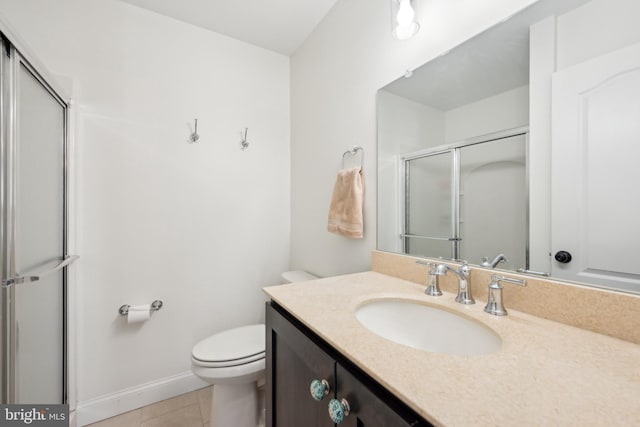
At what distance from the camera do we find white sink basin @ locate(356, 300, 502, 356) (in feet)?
2.33

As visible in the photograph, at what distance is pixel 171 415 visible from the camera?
148cm

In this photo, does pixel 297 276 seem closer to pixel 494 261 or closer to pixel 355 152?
pixel 355 152

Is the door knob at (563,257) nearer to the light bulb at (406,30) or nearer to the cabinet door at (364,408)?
the cabinet door at (364,408)

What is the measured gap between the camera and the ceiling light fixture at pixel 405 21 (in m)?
1.03

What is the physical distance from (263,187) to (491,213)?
4.86 feet

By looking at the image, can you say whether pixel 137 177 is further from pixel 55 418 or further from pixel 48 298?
pixel 55 418

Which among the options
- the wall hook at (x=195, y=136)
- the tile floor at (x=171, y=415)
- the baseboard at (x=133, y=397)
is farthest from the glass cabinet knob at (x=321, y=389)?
the wall hook at (x=195, y=136)

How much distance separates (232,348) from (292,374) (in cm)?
70

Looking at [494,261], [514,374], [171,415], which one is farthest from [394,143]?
[171,415]

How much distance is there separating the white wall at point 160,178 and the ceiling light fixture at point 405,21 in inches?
44.8

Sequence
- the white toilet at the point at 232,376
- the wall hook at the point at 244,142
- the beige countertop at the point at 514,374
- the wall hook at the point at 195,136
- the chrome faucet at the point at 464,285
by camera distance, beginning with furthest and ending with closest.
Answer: the wall hook at the point at 244,142 → the wall hook at the point at 195,136 → the white toilet at the point at 232,376 → the chrome faucet at the point at 464,285 → the beige countertop at the point at 514,374

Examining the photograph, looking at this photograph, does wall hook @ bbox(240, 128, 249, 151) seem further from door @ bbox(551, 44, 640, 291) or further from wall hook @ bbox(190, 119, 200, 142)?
door @ bbox(551, 44, 640, 291)

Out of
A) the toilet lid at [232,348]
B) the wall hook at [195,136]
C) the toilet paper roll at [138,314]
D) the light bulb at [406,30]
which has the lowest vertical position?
the toilet lid at [232,348]

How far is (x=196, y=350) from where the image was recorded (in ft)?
4.33
